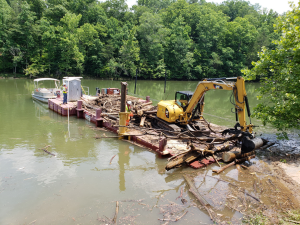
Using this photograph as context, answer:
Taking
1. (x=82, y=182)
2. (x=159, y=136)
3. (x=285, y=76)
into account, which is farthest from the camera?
(x=159, y=136)

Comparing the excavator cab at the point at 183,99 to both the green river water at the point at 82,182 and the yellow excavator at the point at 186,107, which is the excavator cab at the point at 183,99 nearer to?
the yellow excavator at the point at 186,107

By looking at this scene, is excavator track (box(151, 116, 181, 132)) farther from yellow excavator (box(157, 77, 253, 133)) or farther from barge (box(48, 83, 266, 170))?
barge (box(48, 83, 266, 170))

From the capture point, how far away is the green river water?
20.9ft

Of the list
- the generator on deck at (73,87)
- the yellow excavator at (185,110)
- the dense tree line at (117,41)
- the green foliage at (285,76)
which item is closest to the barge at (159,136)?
the yellow excavator at (185,110)

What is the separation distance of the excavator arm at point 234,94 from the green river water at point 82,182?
242 cm

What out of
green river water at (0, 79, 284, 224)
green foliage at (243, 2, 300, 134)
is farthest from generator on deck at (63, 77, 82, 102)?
green foliage at (243, 2, 300, 134)

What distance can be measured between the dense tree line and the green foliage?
29.6 m

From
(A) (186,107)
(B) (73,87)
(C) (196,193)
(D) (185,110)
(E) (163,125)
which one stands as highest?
(B) (73,87)

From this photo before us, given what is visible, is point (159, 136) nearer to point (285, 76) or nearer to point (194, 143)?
point (194, 143)

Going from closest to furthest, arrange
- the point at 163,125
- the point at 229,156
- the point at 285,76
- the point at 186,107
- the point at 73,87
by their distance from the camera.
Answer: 1. the point at 229,156
2. the point at 285,76
3. the point at 186,107
4. the point at 163,125
5. the point at 73,87

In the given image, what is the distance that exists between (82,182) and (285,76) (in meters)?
9.66

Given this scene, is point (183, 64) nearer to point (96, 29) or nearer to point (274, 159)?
point (96, 29)

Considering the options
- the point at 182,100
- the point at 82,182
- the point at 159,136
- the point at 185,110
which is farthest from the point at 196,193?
the point at 182,100

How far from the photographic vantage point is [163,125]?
12.9 m
